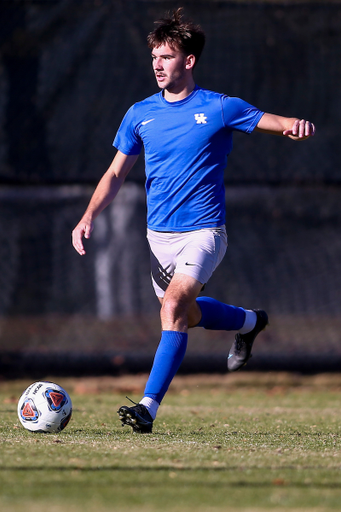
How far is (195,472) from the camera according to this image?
279 centimetres

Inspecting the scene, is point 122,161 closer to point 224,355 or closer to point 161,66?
point 161,66

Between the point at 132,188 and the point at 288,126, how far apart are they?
3233 millimetres

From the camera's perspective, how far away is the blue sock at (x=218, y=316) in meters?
4.76

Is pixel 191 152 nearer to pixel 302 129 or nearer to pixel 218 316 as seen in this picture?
pixel 302 129

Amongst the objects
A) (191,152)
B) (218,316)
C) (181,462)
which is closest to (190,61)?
(191,152)

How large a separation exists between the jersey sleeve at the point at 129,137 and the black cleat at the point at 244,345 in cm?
156

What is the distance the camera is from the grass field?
91.3 inches

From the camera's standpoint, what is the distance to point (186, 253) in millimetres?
4230

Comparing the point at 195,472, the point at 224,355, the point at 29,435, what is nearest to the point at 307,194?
the point at 224,355

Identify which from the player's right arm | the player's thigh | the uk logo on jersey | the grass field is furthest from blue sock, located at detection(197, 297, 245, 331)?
the uk logo on jersey

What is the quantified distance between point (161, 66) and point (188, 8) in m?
3.28

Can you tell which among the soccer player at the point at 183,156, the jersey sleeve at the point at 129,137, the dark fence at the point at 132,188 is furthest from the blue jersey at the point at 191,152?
the dark fence at the point at 132,188

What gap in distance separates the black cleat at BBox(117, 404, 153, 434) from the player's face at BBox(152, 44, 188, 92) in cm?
194

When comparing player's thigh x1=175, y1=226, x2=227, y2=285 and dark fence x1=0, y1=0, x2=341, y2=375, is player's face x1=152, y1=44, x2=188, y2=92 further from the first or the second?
dark fence x1=0, y1=0, x2=341, y2=375
